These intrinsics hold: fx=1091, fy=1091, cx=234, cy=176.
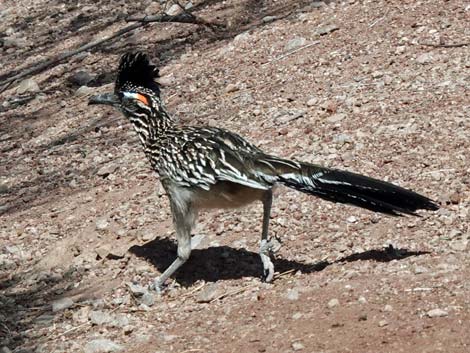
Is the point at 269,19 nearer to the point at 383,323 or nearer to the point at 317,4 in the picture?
the point at 317,4

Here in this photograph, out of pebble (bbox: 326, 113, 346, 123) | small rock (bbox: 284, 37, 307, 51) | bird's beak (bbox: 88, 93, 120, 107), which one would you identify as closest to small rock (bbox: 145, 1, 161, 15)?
small rock (bbox: 284, 37, 307, 51)

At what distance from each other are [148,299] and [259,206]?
50.7 inches

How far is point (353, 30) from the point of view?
422 inches

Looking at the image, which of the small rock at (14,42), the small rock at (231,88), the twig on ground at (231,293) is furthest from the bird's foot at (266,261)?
the small rock at (14,42)

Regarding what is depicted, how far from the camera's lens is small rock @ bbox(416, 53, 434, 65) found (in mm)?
9562

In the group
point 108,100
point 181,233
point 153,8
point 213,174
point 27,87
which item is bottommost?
point 27,87

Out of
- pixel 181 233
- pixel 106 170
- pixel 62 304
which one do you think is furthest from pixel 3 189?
pixel 181 233

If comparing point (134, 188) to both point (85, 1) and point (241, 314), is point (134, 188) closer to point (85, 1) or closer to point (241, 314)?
point (241, 314)

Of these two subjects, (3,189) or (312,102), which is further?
(3,189)

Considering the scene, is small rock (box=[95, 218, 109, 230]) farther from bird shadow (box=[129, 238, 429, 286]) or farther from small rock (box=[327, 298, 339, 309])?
small rock (box=[327, 298, 339, 309])

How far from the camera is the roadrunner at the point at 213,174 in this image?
22.2 feet

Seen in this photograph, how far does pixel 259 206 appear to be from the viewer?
8.24 meters

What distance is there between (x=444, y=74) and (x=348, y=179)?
2777 mm

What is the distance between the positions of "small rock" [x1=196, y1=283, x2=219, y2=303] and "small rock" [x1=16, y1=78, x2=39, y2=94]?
5948mm
